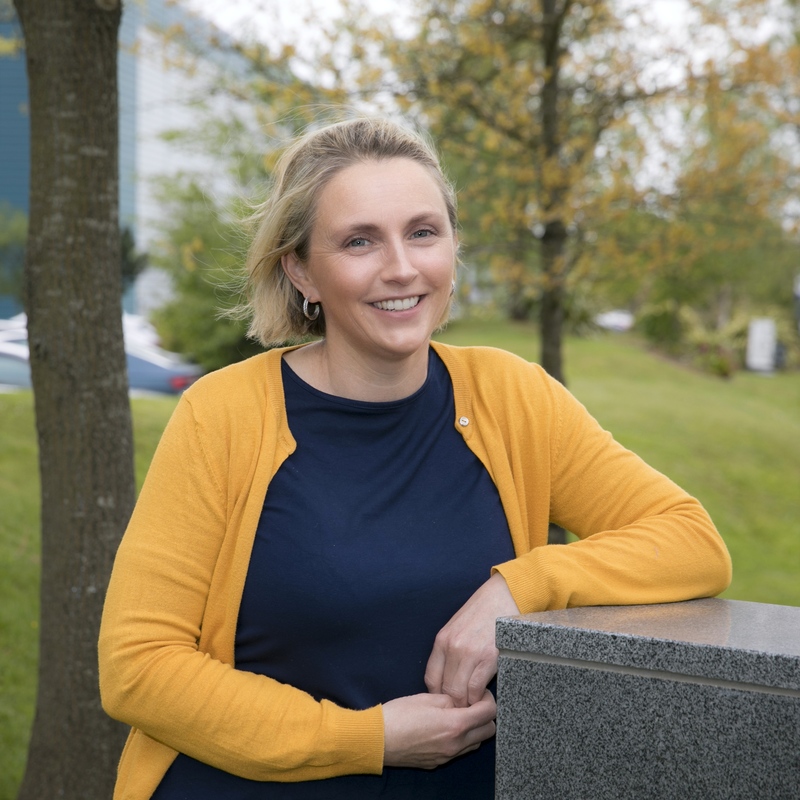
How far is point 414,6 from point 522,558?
6186 millimetres

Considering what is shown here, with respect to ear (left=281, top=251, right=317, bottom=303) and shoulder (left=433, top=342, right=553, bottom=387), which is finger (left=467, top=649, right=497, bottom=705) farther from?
ear (left=281, top=251, right=317, bottom=303)

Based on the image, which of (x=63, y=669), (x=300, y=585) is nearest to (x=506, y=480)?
(x=300, y=585)

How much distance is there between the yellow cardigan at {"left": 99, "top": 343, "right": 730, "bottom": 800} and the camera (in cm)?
190

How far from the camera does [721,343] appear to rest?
2758 centimetres

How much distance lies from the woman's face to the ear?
120mm

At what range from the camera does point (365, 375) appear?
2.23 metres

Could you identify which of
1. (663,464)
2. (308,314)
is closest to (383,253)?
(308,314)

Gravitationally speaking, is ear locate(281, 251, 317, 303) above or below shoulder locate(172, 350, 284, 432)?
above

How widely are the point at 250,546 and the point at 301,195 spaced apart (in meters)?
0.77

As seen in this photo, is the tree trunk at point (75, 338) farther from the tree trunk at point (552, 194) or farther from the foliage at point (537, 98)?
the tree trunk at point (552, 194)

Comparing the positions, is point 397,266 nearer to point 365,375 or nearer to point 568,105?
point 365,375

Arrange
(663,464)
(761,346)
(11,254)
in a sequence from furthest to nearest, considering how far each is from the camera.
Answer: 1. (11,254)
2. (761,346)
3. (663,464)

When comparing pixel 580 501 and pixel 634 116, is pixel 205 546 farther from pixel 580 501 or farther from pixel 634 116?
pixel 634 116

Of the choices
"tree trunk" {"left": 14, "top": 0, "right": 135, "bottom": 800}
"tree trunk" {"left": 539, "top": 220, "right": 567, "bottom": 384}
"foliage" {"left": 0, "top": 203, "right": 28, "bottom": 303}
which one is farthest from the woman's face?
"foliage" {"left": 0, "top": 203, "right": 28, "bottom": 303}
